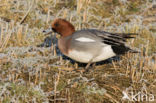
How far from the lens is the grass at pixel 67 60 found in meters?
3.29

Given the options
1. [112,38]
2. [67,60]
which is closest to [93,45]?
[112,38]

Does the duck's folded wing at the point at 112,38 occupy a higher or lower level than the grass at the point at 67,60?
higher

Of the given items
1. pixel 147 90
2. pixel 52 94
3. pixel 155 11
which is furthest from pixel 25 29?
pixel 155 11

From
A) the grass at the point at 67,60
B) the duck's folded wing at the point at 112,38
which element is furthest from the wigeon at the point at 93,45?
the grass at the point at 67,60

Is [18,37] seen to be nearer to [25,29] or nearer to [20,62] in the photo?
[25,29]

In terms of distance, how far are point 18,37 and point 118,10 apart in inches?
104

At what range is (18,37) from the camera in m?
4.84

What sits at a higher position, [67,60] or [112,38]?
[112,38]

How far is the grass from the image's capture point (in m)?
3.29

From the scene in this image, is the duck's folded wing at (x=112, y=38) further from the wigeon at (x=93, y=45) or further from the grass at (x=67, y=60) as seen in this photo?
the grass at (x=67, y=60)

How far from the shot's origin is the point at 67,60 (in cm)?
437

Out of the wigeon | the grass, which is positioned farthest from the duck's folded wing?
the grass

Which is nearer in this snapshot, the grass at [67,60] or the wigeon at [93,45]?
the grass at [67,60]

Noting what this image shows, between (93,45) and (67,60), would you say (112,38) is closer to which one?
(93,45)
